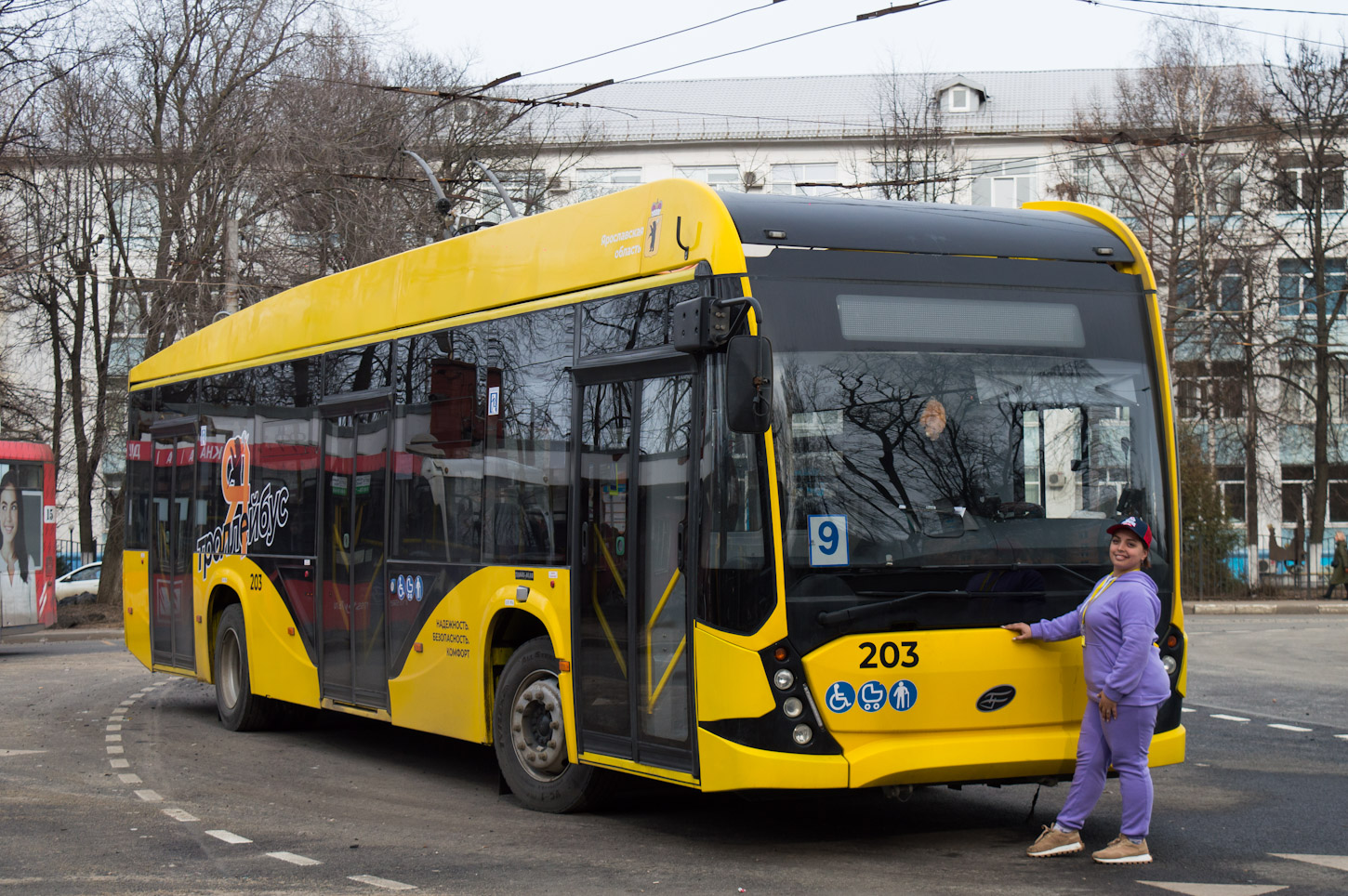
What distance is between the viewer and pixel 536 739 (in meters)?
8.84

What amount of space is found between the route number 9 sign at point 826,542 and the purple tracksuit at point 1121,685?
3.32 ft

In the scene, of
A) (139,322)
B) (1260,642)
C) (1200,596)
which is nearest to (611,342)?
(1260,642)

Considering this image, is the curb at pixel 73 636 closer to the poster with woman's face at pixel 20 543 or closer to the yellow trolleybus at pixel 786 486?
the poster with woman's face at pixel 20 543

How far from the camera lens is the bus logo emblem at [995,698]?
7320 mm

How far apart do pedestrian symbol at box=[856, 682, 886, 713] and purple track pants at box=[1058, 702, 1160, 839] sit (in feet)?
3.37

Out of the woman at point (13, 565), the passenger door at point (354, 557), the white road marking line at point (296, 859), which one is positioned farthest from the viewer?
the woman at point (13, 565)

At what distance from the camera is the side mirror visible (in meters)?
6.94

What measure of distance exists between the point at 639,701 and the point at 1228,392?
3562 centimetres

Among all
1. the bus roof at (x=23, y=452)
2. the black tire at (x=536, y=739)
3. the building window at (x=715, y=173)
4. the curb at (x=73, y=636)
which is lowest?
the curb at (x=73, y=636)

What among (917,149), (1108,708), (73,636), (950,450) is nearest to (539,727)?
(950,450)

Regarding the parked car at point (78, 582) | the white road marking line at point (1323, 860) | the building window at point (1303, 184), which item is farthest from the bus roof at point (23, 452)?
the building window at point (1303, 184)

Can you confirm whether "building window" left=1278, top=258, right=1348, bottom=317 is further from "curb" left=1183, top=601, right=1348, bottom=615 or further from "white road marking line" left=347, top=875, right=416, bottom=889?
"white road marking line" left=347, top=875, right=416, bottom=889

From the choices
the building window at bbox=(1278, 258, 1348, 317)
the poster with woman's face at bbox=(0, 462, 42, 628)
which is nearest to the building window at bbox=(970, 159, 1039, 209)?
the building window at bbox=(1278, 258, 1348, 317)

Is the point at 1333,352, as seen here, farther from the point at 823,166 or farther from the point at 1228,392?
the point at 823,166
